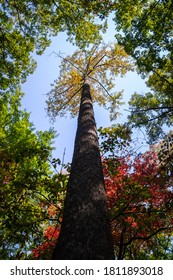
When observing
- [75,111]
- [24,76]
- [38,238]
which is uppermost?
[75,111]

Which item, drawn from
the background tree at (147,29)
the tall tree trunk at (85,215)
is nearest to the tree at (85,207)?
the tall tree trunk at (85,215)

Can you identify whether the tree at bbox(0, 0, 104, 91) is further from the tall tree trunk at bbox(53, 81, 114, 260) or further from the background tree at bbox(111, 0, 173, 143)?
the tall tree trunk at bbox(53, 81, 114, 260)

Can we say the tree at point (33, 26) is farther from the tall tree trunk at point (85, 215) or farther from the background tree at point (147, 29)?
the tall tree trunk at point (85, 215)

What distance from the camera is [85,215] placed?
9.30 ft

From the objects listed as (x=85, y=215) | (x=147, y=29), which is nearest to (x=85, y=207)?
(x=85, y=215)

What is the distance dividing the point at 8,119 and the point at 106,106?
6.28m

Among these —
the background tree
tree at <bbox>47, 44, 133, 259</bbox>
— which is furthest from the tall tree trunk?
the background tree

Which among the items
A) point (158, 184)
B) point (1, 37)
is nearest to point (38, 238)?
point (158, 184)

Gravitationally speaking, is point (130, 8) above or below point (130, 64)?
below

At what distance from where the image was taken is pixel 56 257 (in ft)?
8.22

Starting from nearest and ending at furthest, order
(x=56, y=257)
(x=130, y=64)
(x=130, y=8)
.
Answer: (x=56, y=257), (x=130, y=8), (x=130, y=64)

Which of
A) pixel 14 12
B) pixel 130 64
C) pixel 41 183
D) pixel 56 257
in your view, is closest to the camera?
pixel 56 257

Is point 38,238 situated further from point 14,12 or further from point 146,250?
point 14,12

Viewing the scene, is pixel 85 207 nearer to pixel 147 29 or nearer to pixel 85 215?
pixel 85 215
